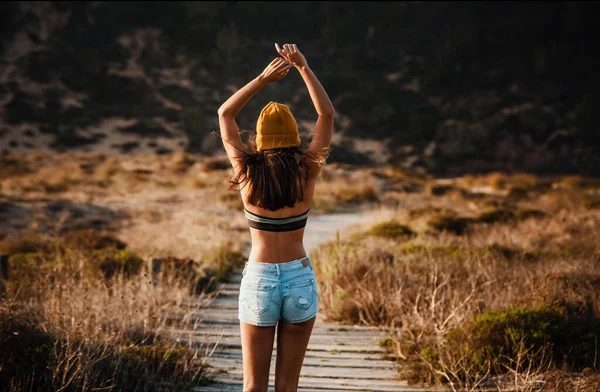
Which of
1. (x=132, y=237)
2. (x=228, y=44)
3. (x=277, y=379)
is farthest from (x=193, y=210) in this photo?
(x=228, y=44)

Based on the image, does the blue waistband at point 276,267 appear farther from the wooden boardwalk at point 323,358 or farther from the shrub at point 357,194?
the shrub at point 357,194

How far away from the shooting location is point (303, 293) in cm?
333

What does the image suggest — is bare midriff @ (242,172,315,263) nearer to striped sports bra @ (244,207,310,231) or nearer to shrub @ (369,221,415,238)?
striped sports bra @ (244,207,310,231)

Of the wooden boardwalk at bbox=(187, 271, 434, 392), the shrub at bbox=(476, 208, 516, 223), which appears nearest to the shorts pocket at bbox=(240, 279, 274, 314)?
the wooden boardwalk at bbox=(187, 271, 434, 392)

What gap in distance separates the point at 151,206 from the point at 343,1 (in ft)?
169

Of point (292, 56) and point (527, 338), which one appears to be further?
point (527, 338)

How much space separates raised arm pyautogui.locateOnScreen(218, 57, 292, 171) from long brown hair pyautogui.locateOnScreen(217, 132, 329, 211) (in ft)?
0.45

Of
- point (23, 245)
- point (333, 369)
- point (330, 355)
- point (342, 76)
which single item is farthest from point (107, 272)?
point (342, 76)

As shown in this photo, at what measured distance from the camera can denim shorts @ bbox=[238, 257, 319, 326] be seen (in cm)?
330

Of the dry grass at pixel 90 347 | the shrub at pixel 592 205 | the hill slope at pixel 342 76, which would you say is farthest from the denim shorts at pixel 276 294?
the hill slope at pixel 342 76

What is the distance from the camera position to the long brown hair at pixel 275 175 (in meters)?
3.39

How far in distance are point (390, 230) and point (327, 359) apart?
756cm

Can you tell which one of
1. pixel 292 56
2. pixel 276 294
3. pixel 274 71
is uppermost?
pixel 292 56

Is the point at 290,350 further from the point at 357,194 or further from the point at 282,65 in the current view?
the point at 357,194
